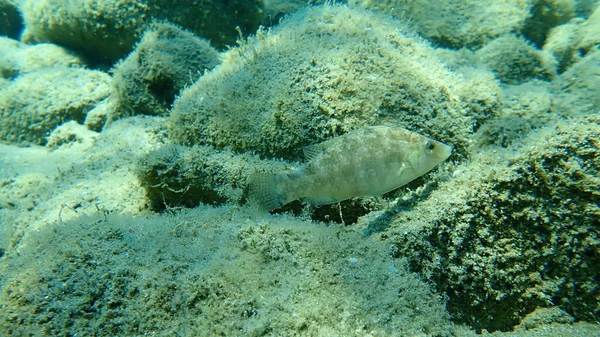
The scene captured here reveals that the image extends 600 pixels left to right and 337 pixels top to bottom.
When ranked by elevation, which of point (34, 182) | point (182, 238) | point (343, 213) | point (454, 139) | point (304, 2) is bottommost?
point (34, 182)

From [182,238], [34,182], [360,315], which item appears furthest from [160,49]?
[360,315]

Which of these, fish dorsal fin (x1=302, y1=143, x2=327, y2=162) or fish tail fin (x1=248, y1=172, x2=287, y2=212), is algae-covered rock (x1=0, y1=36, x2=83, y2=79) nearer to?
fish tail fin (x1=248, y1=172, x2=287, y2=212)

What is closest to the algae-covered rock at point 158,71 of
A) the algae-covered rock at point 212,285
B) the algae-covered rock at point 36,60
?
the algae-covered rock at point 36,60

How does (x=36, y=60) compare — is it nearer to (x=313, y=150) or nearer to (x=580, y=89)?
(x=313, y=150)

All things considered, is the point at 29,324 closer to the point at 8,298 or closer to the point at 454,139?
the point at 8,298

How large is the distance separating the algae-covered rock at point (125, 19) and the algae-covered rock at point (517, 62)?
4.93 metres

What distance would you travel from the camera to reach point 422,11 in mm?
6910

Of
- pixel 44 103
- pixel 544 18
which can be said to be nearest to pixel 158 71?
pixel 44 103

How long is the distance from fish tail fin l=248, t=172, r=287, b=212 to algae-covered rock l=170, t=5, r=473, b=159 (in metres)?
0.93

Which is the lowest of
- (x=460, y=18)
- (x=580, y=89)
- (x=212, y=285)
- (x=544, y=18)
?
(x=212, y=285)

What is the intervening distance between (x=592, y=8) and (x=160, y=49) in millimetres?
9608

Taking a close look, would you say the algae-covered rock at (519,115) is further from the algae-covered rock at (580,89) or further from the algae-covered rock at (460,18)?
the algae-covered rock at (460,18)

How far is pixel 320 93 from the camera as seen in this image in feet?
11.6

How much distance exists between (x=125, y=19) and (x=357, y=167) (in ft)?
22.1
